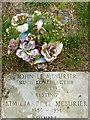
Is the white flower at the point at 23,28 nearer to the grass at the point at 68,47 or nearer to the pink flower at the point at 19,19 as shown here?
the pink flower at the point at 19,19

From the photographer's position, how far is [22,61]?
12.2 feet

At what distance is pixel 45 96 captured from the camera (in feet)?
11.6

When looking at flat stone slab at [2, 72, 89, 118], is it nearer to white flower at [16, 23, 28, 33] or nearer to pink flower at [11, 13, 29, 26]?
white flower at [16, 23, 28, 33]

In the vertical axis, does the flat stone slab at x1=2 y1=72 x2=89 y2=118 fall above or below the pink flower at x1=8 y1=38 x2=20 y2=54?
below

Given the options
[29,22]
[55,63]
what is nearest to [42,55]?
[55,63]

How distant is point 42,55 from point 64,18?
64 centimetres

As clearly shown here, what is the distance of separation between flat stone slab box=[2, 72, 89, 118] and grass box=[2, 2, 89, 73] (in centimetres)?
14

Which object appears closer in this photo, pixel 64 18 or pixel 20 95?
pixel 20 95

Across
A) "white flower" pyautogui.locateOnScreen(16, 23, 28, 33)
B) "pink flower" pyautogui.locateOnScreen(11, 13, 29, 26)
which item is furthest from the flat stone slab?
"pink flower" pyautogui.locateOnScreen(11, 13, 29, 26)

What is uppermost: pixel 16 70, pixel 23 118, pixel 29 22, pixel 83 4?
pixel 83 4

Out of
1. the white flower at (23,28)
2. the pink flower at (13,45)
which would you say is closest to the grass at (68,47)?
the pink flower at (13,45)

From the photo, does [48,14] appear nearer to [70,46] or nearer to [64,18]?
[64,18]

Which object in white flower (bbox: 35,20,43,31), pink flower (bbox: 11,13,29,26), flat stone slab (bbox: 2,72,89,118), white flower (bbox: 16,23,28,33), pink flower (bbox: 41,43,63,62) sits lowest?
flat stone slab (bbox: 2,72,89,118)

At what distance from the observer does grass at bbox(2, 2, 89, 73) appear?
370 cm
